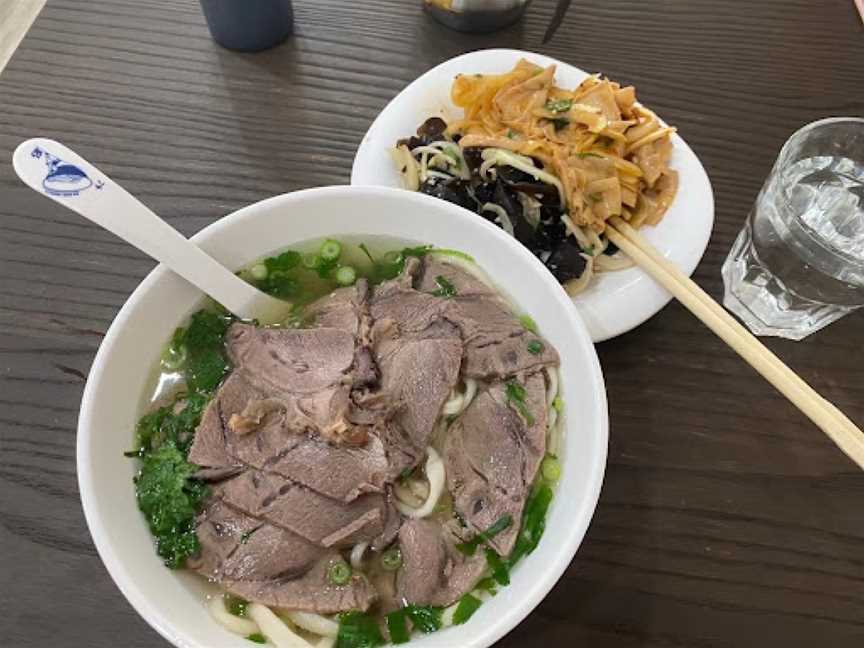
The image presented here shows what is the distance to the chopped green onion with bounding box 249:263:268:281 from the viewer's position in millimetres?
1338

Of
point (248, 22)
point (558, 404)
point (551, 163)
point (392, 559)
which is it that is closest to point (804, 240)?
point (551, 163)

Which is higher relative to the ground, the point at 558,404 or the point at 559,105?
the point at 559,105

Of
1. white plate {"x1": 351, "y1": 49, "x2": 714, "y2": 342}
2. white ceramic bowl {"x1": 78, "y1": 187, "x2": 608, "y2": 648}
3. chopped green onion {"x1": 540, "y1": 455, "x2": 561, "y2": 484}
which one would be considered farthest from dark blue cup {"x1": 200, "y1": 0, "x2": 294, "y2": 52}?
chopped green onion {"x1": 540, "y1": 455, "x2": 561, "y2": 484}

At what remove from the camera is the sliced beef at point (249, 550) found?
3.61 ft

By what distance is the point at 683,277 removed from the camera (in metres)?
1.48

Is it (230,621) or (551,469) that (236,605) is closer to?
(230,621)

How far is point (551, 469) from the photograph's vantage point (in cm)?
118

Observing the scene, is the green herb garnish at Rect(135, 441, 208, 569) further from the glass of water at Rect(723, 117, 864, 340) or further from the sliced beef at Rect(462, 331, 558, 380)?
the glass of water at Rect(723, 117, 864, 340)

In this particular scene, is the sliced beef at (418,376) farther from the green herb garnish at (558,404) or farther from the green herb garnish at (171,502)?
the green herb garnish at (171,502)

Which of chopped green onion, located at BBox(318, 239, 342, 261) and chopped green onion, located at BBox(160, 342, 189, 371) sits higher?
chopped green onion, located at BBox(318, 239, 342, 261)

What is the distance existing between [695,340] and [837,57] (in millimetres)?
1152

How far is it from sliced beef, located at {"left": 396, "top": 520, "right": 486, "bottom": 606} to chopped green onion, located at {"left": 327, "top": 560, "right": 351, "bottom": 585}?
0.09 metres

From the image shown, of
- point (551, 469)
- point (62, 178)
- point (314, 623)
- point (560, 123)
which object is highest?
point (62, 178)

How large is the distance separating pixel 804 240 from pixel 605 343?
1.52 feet
